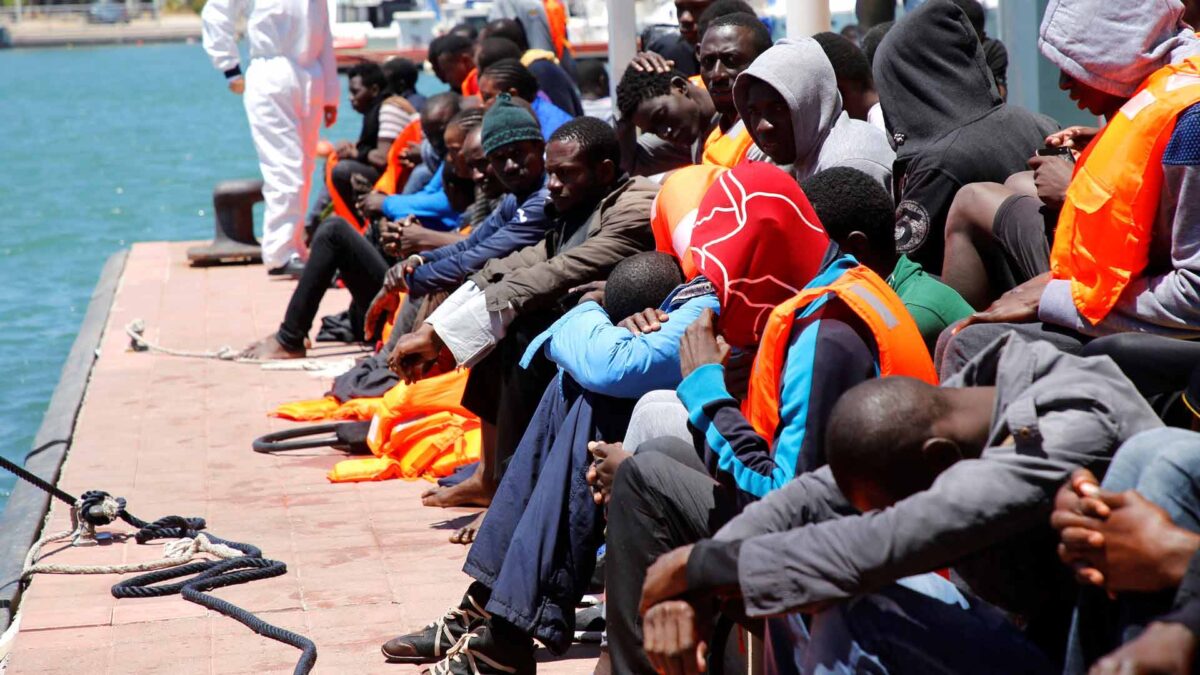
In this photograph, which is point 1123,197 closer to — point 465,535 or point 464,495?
point 465,535

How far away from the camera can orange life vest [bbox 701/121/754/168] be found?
585 cm

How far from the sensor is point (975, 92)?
5031mm

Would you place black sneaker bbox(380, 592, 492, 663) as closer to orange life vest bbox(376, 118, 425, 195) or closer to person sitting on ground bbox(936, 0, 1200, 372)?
person sitting on ground bbox(936, 0, 1200, 372)

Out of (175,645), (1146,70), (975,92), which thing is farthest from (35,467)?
(1146,70)

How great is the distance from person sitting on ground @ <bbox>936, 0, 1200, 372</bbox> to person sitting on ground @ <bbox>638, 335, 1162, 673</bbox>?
85 cm

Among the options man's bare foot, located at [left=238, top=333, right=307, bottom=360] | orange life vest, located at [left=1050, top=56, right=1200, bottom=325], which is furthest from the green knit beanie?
man's bare foot, located at [left=238, top=333, right=307, bottom=360]

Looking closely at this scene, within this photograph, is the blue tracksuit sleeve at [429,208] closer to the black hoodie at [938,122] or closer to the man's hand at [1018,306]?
the black hoodie at [938,122]

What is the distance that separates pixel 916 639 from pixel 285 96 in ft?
32.2

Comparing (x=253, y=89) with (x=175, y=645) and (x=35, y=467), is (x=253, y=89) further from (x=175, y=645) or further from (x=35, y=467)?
(x=175, y=645)

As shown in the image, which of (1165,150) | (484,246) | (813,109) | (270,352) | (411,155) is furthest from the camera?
(411,155)

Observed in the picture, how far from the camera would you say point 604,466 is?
3875 millimetres

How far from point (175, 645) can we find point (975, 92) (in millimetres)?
3003

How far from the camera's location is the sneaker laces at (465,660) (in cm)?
434

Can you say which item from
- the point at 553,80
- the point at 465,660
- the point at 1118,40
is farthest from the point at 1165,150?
the point at 553,80
